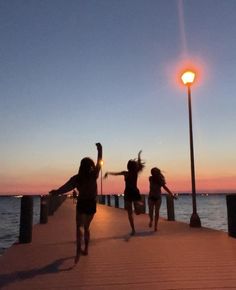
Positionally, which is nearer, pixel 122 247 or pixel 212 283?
pixel 212 283

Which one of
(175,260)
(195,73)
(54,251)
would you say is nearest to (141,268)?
(175,260)

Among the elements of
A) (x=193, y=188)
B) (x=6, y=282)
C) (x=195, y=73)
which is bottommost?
(x=6, y=282)

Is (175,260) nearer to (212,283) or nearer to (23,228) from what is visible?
(212,283)

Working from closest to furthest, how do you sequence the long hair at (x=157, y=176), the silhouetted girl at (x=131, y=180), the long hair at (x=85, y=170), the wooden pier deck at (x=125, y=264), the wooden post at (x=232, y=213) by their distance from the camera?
1. the wooden pier deck at (x=125, y=264)
2. the long hair at (x=85, y=170)
3. the wooden post at (x=232, y=213)
4. the silhouetted girl at (x=131, y=180)
5. the long hair at (x=157, y=176)

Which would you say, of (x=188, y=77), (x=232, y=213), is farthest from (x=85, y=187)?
(x=188, y=77)

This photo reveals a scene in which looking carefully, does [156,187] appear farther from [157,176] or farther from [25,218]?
[25,218]

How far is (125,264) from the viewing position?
24.3 feet

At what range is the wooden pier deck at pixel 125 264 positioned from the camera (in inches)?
235

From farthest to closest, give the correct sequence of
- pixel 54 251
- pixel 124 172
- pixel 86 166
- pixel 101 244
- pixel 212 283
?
pixel 124 172
pixel 101 244
pixel 54 251
pixel 86 166
pixel 212 283

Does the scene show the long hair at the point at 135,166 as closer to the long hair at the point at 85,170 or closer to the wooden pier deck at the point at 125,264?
the wooden pier deck at the point at 125,264

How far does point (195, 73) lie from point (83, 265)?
9.75 m

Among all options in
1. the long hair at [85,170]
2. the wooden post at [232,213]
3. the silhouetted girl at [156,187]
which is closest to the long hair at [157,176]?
the silhouetted girl at [156,187]

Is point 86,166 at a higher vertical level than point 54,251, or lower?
higher

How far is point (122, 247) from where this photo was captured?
9594 mm
